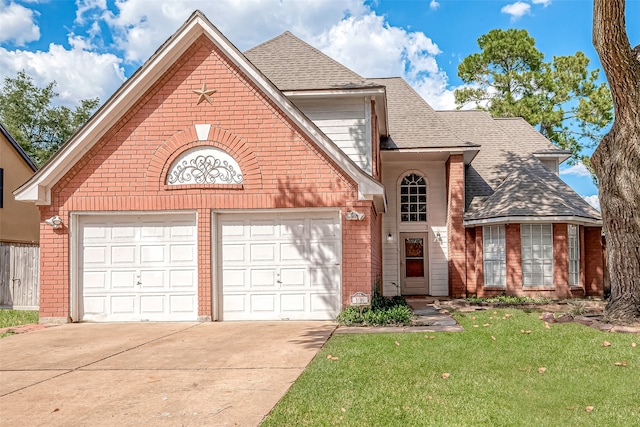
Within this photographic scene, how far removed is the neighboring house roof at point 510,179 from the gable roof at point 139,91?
7.39m

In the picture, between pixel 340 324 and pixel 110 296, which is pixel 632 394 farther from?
pixel 110 296

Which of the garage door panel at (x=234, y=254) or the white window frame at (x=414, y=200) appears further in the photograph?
the white window frame at (x=414, y=200)

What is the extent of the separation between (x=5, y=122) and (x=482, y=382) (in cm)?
4429

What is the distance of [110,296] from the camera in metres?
12.0

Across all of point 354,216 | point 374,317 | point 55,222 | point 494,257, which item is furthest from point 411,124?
point 55,222

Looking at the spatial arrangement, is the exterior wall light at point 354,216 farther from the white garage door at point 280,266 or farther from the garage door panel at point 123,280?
the garage door panel at point 123,280

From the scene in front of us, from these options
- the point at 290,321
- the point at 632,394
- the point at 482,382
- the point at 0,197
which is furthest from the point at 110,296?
the point at 0,197

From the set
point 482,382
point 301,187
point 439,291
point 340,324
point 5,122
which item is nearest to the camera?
point 482,382

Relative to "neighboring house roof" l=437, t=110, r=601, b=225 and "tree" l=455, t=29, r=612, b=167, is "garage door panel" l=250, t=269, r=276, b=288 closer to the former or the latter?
"neighboring house roof" l=437, t=110, r=601, b=225

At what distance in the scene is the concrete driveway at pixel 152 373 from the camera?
5.17 metres

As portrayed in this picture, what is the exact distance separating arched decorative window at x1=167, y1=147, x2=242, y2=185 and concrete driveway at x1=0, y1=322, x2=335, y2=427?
10.6ft

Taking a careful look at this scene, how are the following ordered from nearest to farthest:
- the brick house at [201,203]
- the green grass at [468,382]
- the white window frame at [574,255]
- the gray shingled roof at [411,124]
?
the green grass at [468,382], the brick house at [201,203], the white window frame at [574,255], the gray shingled roof at [411,124]

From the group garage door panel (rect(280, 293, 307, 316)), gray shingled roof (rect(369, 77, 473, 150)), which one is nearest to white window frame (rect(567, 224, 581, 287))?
gray shingled roof (rect(369, 77, 473, 150))

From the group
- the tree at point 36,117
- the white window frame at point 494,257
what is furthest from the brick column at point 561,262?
the tree at point 36,117
